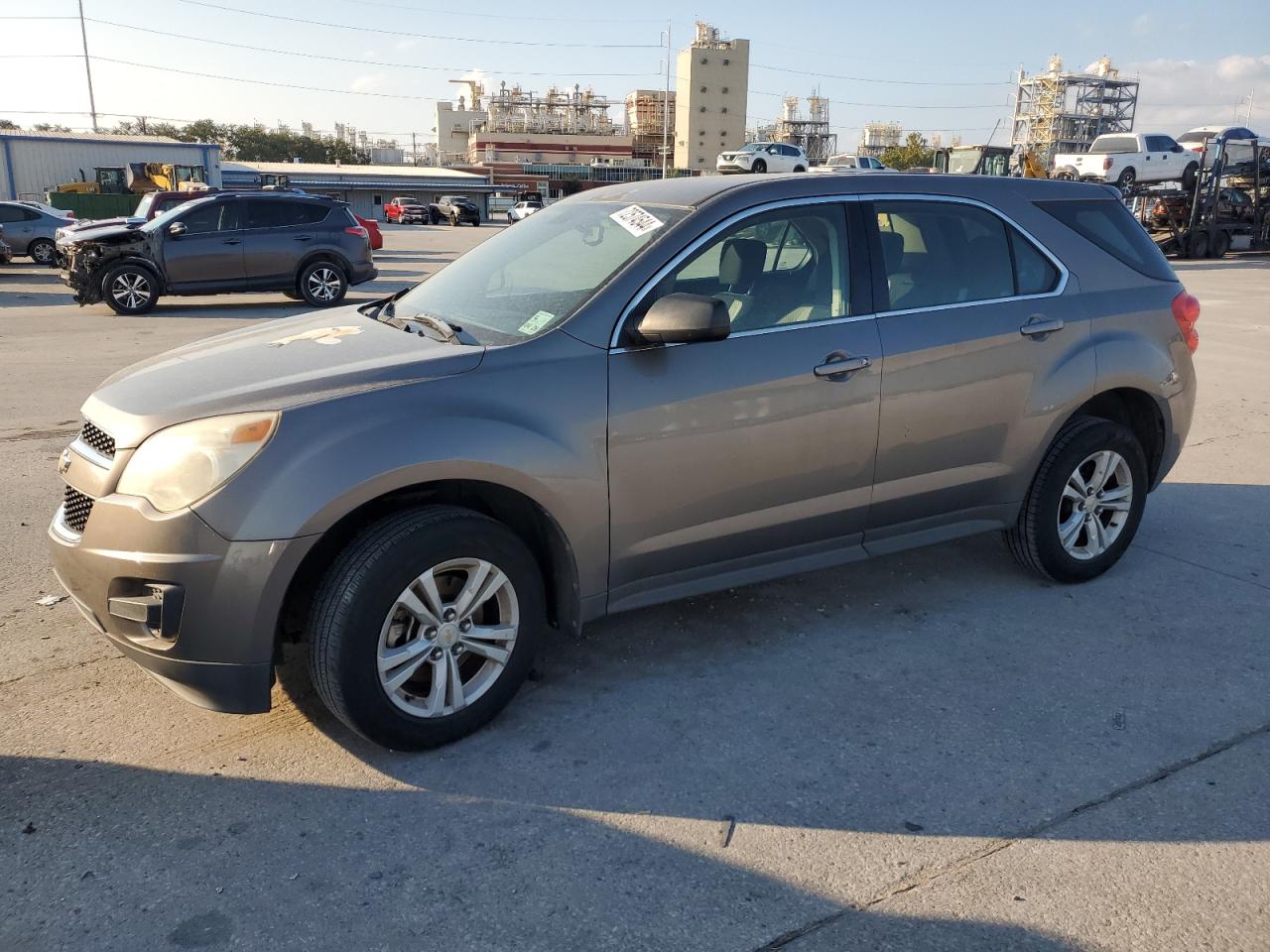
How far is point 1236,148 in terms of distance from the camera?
2734cm

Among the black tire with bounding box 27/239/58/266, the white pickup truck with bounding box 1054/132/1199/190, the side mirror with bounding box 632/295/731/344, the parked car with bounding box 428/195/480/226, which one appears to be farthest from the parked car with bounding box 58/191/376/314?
the parked car with bounding box 428/195/480/226

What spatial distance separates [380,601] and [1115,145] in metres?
36.4

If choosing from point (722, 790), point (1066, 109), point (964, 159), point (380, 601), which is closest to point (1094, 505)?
point (722, 790)

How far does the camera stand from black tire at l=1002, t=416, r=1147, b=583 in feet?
14.2

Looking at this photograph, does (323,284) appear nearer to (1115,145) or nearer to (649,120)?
(1115,145)

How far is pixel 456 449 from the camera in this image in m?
2.99

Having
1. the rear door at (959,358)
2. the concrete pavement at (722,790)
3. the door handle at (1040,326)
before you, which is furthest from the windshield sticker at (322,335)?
the door handle at (1040,326)

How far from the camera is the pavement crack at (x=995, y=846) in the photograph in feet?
7.92

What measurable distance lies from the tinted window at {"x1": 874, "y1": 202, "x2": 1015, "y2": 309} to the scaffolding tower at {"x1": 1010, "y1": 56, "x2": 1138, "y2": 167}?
157629 millimetres

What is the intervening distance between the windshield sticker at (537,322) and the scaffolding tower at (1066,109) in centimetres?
15914

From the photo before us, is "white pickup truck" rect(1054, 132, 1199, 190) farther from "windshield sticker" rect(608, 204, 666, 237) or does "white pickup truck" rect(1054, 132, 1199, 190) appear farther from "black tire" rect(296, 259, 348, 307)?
"windshield sticker" rect(608, 204, 666, 237)

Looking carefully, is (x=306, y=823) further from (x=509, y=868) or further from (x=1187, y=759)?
(x=1187, y=759)

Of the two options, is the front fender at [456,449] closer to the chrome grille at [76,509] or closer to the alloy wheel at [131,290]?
the chrome grille at [76,509]

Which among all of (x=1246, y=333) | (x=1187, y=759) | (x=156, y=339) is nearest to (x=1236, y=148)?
(x=1246, y=333)
